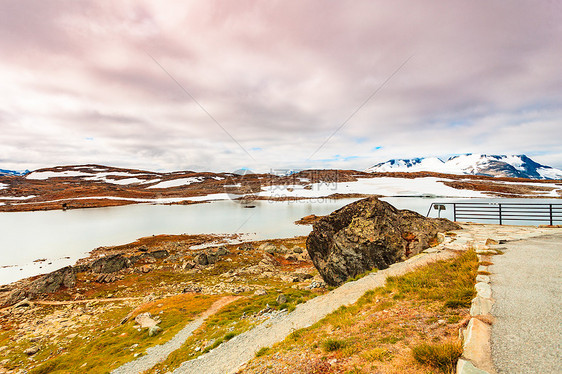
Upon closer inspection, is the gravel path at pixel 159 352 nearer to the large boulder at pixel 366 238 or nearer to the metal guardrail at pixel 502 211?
the large boulder at pixel 366 238

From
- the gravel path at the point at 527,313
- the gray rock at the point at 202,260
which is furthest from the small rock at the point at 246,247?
the gravel path at the point at 527,313

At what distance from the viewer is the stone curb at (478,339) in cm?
351

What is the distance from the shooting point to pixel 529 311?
16.2 ft

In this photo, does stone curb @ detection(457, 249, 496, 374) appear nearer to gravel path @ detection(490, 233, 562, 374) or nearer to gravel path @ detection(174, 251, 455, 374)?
gravel path @ detection(490, 233, 562, 374)

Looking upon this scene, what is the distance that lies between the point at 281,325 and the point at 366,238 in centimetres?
694

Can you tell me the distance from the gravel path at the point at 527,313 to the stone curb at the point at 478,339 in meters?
0.10

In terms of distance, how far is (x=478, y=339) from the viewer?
4090 mm

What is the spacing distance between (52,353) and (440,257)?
19.7 m

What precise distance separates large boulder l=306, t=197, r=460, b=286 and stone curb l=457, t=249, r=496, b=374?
6964mm

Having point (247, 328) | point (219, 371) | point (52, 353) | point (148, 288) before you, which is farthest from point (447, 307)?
point (148, 288)

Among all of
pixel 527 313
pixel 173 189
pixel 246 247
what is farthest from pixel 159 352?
pixel 173 189

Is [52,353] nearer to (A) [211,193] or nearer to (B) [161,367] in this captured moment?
(B) [161,367]

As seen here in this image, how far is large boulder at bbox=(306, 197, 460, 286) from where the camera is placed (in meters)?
Answer: 12.9

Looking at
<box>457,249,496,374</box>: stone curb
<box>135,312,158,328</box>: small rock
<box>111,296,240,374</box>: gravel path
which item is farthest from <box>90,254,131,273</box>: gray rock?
<box>457,249,496,374</box>: stone curb
